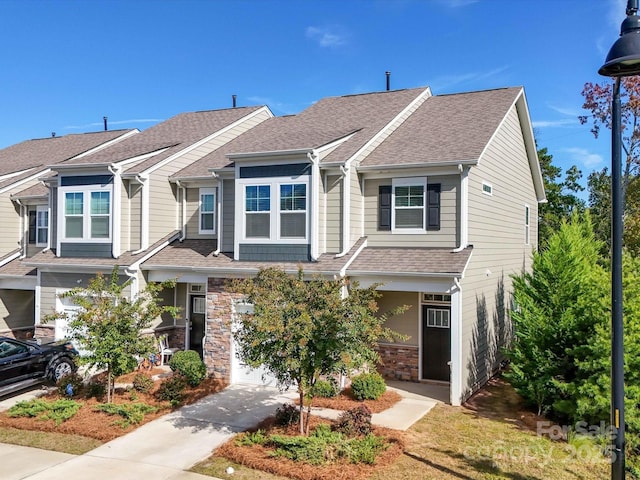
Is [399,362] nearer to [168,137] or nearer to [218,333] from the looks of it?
[218,333]

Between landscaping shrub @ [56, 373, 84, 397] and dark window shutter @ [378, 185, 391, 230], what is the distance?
8317 millimetres

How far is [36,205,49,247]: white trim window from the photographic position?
2016cm

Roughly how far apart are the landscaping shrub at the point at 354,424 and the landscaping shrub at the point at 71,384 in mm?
6583

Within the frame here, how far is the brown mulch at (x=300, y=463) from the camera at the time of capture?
844 centimetres

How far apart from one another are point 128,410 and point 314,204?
6400 mm

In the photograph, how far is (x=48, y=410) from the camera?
37.8 feet

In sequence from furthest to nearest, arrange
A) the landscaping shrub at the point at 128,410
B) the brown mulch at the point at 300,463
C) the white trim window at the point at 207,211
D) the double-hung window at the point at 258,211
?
the white trim window at the point at 207,211 < the double-hung window at the point at 258,211 < the landscaping shrub at the point at 128,410 < the brown mulch at the point at 300,463

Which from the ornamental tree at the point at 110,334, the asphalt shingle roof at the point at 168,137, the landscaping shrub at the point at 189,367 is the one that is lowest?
the landscaping shrub at the point at 189,367

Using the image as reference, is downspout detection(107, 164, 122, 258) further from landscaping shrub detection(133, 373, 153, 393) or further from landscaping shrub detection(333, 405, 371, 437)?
landscaping shrub detection(333, 405, 371, 437)

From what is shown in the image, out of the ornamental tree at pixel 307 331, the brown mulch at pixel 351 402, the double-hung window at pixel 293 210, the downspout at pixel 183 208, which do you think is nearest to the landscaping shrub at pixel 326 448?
the ornamental tree at pixel 307 331

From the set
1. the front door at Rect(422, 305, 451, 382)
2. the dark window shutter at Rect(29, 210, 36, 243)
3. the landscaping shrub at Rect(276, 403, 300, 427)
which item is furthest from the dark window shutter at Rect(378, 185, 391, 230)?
the dark window shutter at Rect(29, 210, 36, 243)

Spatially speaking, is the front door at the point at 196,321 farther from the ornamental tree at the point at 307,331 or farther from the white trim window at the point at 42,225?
the ornamental tree at the point at 307,331

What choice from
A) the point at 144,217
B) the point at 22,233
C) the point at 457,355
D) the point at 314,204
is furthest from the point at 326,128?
the point at 22,233

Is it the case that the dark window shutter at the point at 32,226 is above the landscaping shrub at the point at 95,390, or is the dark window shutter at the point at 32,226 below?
above
